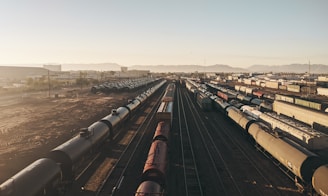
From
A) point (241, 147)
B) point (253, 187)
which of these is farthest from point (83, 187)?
point (241, 147)

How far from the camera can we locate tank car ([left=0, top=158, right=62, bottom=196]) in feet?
43.6

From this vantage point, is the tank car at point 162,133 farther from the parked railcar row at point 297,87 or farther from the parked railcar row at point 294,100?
the parked railcar row at point 297,87

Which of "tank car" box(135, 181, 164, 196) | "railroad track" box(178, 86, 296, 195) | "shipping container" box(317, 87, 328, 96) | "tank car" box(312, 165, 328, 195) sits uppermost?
"shipping container" box(317, 87, 328, 96)

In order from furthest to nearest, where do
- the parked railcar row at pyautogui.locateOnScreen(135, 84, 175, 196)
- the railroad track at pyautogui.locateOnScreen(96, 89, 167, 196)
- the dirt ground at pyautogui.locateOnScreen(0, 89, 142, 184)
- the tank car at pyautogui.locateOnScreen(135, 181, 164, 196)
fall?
the dirt ground at pyautogui.locateOnScreen(0, 89, 142, 184), the railroad track at pyautogui.locateOnScreen(96, 89, 167, 196), the parked railcar row at pyautogui.locateOnScreen(135, 84, 175, 196), the tank car at pyautogui.locateOnScreen(135, 181, 164, 196)

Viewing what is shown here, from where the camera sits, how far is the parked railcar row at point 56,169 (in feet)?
45.2

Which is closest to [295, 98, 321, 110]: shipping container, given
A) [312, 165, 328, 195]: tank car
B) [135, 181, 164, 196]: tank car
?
[312, 165, 328, 195]: tank car

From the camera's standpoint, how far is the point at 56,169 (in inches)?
662

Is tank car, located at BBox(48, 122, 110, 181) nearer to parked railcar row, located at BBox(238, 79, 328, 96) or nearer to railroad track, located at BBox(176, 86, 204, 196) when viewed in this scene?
railroad track, located at BBox(176, 86, 204, 196)

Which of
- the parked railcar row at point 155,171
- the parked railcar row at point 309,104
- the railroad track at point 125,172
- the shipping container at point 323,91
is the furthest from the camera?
the shipping container at point 323,91

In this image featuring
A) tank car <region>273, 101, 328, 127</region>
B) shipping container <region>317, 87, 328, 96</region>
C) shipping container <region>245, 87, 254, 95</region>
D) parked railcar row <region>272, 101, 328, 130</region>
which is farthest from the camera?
shipping container <region>245, 87, 254, 95</region>

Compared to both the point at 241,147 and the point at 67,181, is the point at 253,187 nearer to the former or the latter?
the point at 241,147

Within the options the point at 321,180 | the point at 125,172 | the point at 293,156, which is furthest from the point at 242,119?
the point at 125,172

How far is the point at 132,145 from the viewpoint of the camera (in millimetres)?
31531

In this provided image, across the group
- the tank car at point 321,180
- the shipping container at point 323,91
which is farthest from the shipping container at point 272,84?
the tank car at point 321,180
